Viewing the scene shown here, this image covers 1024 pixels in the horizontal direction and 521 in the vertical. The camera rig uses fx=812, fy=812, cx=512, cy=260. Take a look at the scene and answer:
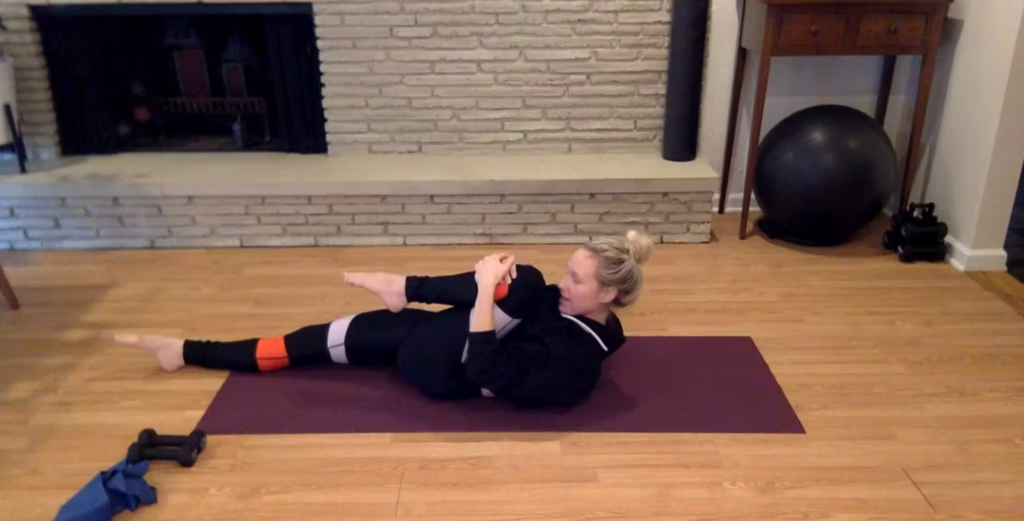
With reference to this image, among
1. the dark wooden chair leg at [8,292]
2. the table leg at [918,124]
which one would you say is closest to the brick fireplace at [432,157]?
the dark wooden chair leg at [8,292]

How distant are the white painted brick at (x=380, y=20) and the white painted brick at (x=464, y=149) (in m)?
0.51

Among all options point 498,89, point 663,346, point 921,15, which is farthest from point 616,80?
point 663,346

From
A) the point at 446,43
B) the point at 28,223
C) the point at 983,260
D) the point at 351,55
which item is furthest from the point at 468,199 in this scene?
the point at 983,260

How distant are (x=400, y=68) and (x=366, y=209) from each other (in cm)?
61

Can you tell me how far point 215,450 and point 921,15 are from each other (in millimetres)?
2723

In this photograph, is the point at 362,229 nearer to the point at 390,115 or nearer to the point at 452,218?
the point at 452,218

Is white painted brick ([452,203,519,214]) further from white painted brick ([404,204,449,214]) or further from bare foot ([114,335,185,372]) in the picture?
bare foot ([114,335,185,372])

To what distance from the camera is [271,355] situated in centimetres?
225

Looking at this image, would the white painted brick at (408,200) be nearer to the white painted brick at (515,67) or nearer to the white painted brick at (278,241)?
the white painted brick at (278,241)

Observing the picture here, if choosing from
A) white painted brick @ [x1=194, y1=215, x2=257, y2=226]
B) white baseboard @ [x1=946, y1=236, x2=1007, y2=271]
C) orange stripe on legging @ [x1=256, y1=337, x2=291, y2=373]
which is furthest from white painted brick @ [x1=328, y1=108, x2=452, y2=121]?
white baseboard @ [x1=946, y1=236, x2=1007, y2=271]

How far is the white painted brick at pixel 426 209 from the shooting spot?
3.17 metres

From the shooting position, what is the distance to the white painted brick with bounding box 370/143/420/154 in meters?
3.45

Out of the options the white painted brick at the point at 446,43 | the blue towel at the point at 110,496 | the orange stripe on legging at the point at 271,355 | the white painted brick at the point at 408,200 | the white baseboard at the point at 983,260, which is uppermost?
the white painted brick at the point at 446,43

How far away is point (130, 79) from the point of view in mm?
3537
